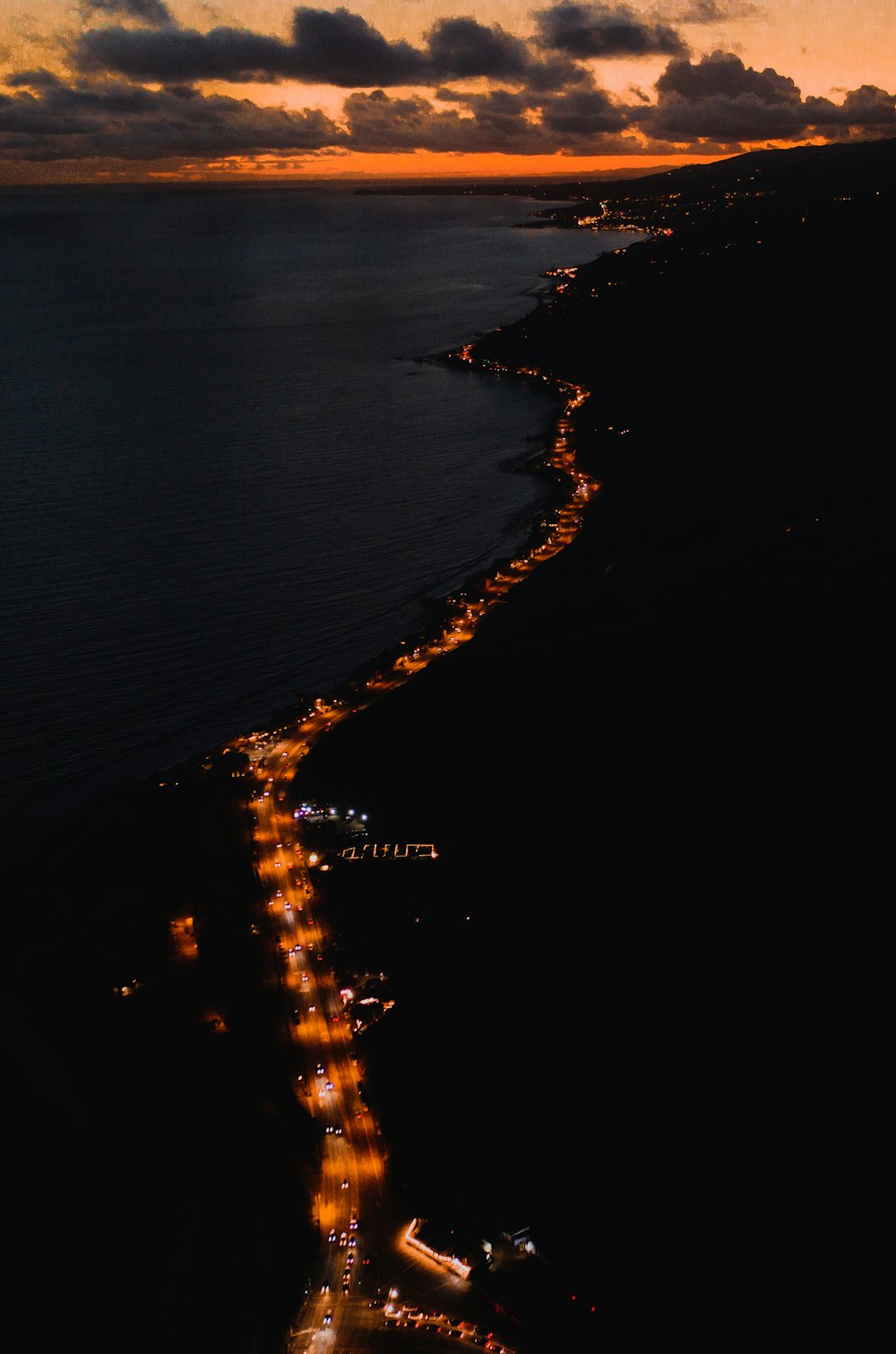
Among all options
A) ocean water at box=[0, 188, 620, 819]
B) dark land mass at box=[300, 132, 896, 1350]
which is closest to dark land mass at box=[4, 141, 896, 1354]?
dark land mass at box=[300, 132, 896, 1350]

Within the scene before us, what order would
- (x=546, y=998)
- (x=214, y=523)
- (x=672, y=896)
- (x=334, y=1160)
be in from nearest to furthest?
(x=334, y=1160) < (x=546, y=998) < (x=672, y=896) < (x=214, y=523)

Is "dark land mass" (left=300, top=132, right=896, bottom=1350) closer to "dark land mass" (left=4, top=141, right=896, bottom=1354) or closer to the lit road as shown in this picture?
"dark land mass" (left=4, top=141, right=896, bottom=1354)

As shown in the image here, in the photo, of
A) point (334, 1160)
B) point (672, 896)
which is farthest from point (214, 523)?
point (334, 1160)

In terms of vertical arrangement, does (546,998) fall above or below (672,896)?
below

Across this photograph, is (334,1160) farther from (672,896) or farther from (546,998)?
(672,896)

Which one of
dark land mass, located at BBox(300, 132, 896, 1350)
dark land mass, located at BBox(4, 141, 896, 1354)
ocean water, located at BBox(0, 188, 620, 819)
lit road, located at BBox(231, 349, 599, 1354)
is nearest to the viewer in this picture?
lit road, located at BBox(231, 349, 599, 1354)

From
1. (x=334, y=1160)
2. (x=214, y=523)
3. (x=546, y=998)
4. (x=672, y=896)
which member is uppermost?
(x=214, y=523)

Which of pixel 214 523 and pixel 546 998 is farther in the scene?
pixel 214 523

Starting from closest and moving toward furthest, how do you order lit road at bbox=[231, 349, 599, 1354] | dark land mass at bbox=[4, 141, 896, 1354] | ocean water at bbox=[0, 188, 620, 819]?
1. lit road at bbox=[231, 349, 599, 1354]
2. dark land mass at bbox=[4, 141, 896, 1354]
3. ocean water at bbox=[0, 188, 620, 819]

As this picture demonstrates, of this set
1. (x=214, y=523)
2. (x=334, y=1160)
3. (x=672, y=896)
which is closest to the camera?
(x=334, y=1160)

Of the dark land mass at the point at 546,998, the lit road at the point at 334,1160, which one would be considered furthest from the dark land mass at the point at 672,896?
the lit road at the point at 334,1160
